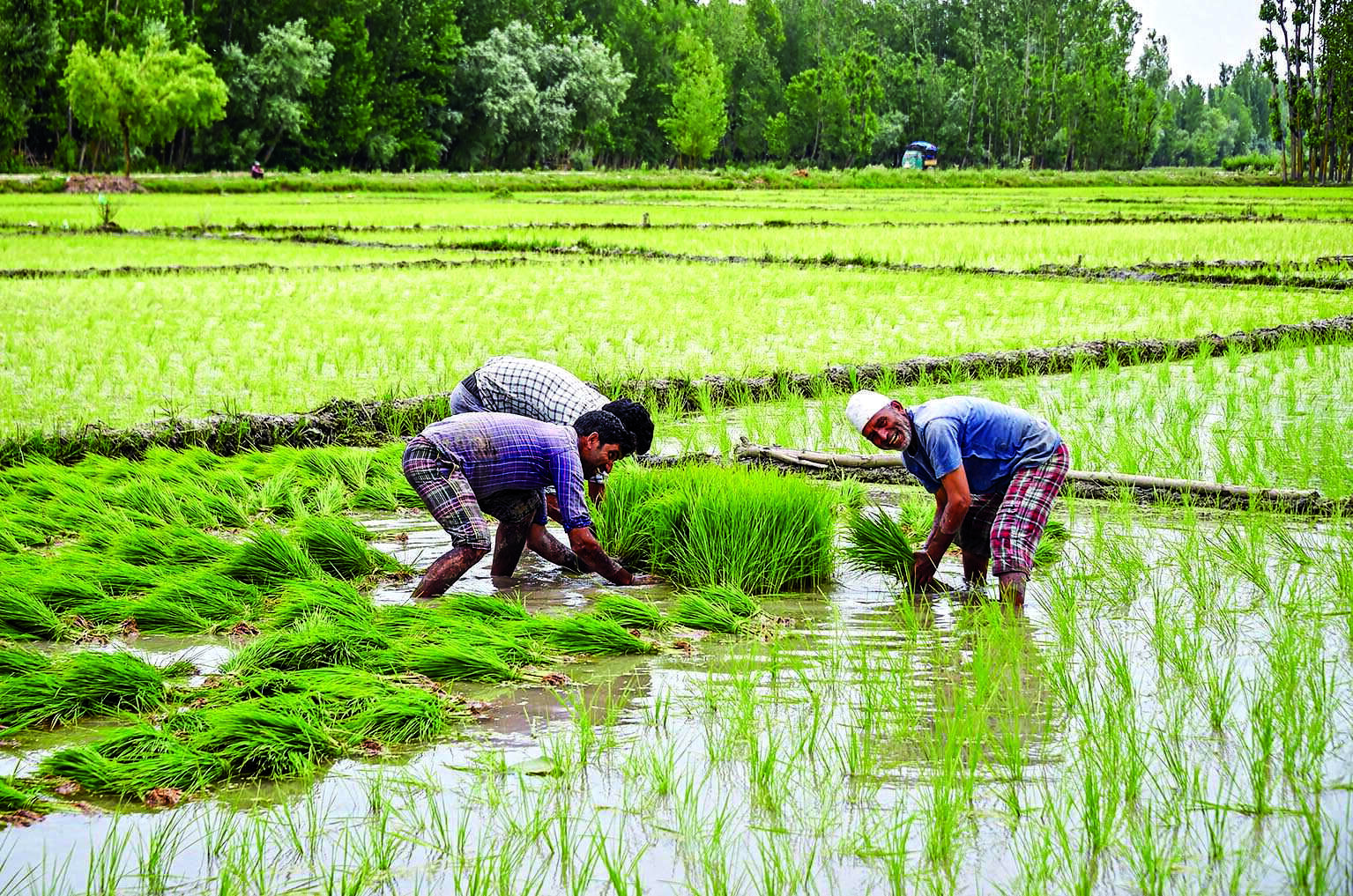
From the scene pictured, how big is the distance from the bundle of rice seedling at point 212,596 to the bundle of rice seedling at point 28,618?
27 centimetres

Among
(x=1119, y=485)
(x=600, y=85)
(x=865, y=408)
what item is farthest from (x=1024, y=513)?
(x=600, y=85)

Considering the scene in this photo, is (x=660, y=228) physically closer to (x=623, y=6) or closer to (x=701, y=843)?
(x=701, y=843)

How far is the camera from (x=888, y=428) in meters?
3.96

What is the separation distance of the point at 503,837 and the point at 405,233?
19736mm

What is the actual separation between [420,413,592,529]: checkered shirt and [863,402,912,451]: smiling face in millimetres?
891

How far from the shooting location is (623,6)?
6875cm

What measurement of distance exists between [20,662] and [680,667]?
5.35ft

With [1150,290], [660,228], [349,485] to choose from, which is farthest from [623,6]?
[349,485]

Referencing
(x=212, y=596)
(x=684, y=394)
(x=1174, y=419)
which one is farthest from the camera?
(x=684, y=394)

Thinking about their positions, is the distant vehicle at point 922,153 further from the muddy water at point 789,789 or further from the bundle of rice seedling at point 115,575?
the muddy water at point 789,789

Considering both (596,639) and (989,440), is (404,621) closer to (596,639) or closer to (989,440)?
(596,639)

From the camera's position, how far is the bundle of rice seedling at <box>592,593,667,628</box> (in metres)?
3.97

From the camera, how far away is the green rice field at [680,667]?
8.44 ft

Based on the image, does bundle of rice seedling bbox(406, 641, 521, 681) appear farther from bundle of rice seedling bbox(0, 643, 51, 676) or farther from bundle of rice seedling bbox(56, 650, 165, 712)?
bundle of rice seedling bbox(0, 643, 51, 676)
